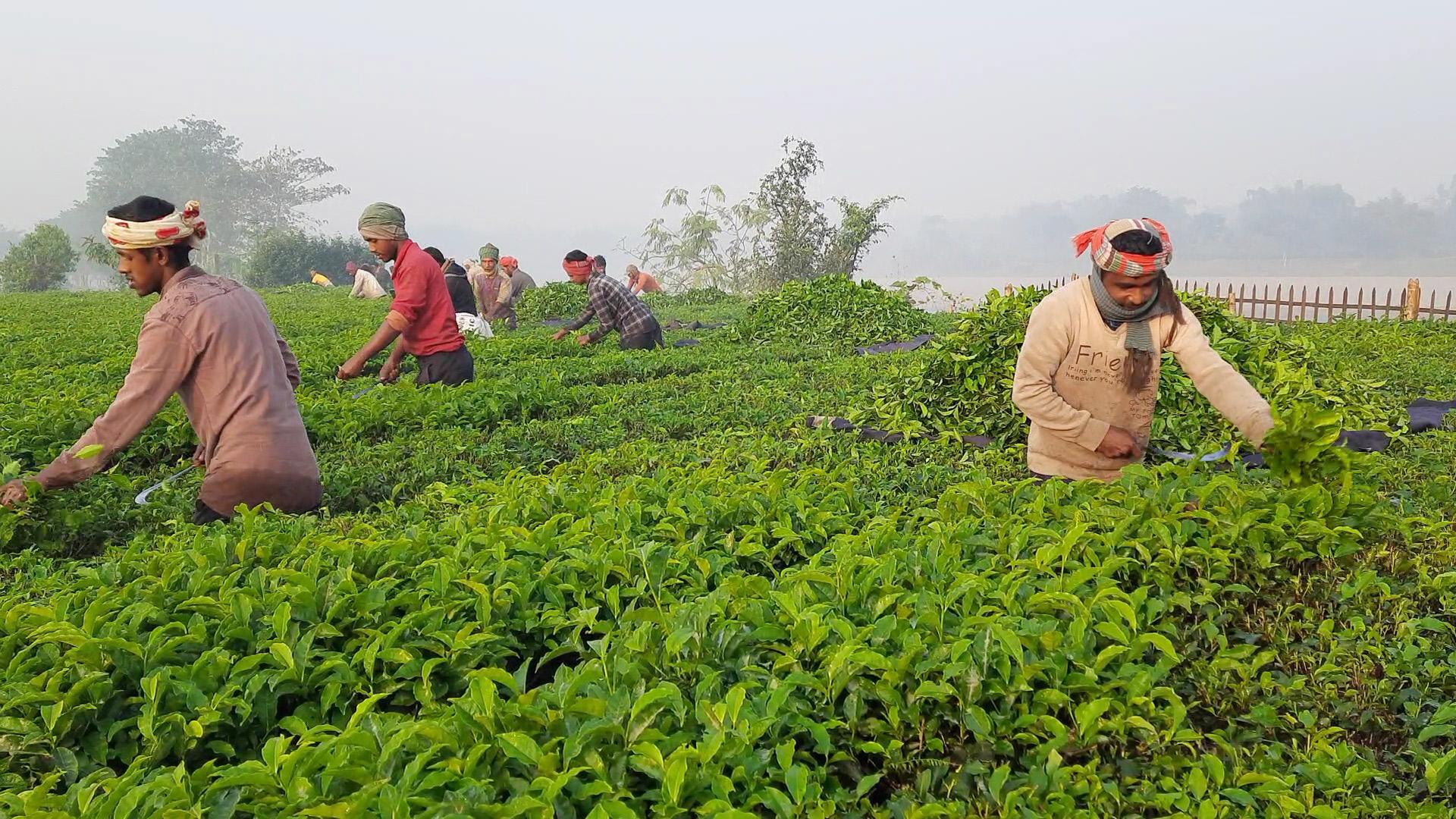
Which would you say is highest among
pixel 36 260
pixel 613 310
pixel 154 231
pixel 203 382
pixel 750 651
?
pixel 36 260

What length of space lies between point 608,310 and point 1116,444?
8040mm

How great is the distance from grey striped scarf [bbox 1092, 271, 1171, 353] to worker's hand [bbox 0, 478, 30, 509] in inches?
169

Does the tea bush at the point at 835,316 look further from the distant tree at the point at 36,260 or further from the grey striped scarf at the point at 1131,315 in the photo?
the distant tree at the point at 36,260

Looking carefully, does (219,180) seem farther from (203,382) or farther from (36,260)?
(203,382)

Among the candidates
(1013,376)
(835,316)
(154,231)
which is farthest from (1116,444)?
(835,316)

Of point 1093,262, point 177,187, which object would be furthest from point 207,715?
point 177,187

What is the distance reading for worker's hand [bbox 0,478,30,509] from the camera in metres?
3.73

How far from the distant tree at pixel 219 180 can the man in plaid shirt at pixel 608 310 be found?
229ft

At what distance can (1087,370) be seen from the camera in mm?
4160

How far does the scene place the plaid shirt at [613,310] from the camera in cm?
1122

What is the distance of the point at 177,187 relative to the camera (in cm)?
7862

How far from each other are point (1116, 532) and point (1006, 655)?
977 mm

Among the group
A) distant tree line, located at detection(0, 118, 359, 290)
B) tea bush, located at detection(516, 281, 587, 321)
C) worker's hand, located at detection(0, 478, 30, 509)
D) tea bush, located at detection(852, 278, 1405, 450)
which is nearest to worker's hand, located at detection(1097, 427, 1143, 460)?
tea bush, located at detection(852, 278, 1405, 450)

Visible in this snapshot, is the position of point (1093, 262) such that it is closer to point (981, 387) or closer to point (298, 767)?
point (981, 387)
